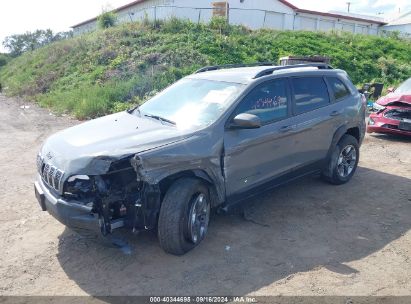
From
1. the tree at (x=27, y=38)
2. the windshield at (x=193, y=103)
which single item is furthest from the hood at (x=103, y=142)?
the tree at (x=27, y=38)

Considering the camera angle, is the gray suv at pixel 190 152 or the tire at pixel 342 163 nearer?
the gray suv at pixel 190 152

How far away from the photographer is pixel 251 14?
2802cm

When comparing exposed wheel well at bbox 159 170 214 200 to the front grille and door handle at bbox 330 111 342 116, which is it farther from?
door handle at bbox 330 111 342 116

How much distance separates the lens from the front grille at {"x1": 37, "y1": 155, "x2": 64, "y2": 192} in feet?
12.2

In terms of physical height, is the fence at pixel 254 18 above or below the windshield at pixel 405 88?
above

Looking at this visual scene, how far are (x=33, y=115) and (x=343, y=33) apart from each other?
19652 millimetres

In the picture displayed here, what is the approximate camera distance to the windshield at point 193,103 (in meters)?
4.34

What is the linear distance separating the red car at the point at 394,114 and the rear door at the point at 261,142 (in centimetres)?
483

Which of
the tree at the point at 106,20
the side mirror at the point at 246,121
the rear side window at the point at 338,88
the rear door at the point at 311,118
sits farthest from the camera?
the tree at the point at 106,20

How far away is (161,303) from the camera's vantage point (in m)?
3.26

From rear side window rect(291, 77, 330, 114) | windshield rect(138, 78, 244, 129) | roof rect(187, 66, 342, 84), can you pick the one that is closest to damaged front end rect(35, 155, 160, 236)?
windshield rect(138, 78, 244, 129)

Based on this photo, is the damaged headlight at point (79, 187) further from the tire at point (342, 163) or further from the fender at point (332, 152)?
the tire at point (342, 163)

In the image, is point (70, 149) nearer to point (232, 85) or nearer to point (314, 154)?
point (232, 85)

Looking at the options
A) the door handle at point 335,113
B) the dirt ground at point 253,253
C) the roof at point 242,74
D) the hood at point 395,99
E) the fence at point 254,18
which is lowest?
the dirt ground at point 253,253
